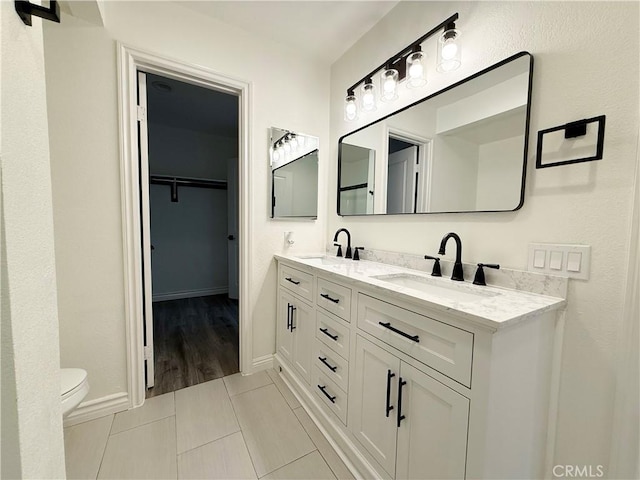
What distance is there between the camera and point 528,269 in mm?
1071

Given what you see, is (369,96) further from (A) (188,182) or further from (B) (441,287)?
(A) (188,182)

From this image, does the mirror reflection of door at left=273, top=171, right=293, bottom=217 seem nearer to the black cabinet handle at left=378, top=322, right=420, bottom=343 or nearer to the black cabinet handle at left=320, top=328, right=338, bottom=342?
the black cabinet handle at left=320, top=328, right=338, bottom=342

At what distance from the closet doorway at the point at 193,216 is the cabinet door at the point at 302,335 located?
93 cm

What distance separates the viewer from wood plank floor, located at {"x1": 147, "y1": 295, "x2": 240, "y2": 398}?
1975mm

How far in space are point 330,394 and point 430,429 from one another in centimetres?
66

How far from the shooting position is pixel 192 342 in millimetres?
2496

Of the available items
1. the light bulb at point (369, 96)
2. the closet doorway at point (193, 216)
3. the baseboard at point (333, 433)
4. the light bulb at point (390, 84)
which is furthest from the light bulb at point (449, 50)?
the closet doorway at point (193, 216)

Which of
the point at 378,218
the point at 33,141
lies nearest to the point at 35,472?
the point at 33,141

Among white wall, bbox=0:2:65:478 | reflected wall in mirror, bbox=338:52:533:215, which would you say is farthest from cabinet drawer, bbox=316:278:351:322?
white wall, bbox=0:2:65:478

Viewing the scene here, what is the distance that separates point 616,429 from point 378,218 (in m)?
1.38

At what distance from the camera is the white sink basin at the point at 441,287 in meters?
1.13

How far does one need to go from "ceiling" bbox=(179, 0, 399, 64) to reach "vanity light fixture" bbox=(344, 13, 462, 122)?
343mm

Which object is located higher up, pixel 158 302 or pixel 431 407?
pixel 431 407

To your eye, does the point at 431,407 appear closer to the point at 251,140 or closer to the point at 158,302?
the point at 251,140
